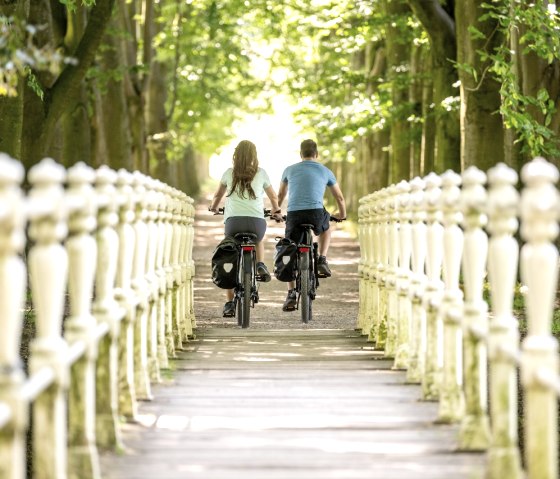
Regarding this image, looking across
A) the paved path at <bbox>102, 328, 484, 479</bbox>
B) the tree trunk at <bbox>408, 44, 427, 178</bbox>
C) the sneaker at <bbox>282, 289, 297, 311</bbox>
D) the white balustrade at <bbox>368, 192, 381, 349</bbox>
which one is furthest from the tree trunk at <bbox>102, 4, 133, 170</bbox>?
→ the paved path at <bbox>102, 328, 484, 479</bbox>

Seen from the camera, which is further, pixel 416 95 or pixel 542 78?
pixel 416 95

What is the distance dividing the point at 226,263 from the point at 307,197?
1266mm

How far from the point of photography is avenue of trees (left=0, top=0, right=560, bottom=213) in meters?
16.8

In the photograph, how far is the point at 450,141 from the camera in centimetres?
2295

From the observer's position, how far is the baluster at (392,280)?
11.2 meters

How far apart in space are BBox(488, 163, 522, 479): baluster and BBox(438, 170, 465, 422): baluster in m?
1.31

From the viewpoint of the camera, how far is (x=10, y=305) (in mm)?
4645

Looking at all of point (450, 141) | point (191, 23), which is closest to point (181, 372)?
point (450, 141)

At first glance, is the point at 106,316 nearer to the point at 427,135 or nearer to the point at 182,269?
the point at 182,269

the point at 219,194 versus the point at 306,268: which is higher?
the point at 219,194

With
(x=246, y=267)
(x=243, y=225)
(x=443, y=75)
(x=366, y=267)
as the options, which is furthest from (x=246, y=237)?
(x=443, y=75)

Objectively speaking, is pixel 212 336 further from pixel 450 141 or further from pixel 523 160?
pixel 450 141

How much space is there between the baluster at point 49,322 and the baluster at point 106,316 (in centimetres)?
138

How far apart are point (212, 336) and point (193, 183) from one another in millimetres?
45082
